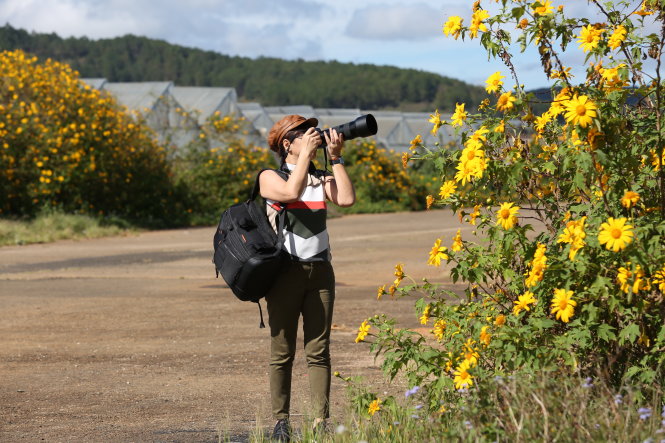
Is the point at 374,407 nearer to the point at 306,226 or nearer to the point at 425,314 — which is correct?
the point at 425,314

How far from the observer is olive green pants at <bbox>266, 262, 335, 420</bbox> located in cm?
489

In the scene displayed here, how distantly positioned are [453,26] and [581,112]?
0.93 meters

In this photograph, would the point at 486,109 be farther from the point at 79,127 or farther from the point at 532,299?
the point at 79,127

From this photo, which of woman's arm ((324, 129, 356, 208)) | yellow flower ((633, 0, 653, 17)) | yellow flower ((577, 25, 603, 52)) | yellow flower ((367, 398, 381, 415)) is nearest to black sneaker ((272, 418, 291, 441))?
yellow flower ((367, 398, 381, 415))

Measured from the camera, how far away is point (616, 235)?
3586 mm

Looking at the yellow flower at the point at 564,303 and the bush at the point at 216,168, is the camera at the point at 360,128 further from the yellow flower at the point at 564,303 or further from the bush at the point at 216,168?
the bush at the point at 216,168

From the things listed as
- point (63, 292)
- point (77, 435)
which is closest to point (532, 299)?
point (77, 435)

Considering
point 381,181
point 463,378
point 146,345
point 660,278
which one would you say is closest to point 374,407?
point 463,378

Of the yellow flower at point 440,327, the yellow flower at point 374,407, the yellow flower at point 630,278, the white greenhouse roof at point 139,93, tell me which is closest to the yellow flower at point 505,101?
the yellow flower at point 630,278

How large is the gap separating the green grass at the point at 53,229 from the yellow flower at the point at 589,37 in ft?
51.2

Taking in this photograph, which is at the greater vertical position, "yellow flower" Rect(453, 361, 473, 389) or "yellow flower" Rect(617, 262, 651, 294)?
"yellow flower" Rect(617, 262, 651, 294)

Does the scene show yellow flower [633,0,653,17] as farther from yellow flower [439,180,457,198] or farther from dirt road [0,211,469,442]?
dirt road [0,211,469,442]

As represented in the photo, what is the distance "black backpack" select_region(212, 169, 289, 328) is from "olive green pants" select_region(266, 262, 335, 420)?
8cm

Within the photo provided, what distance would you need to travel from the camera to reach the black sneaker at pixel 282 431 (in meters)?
4.79
